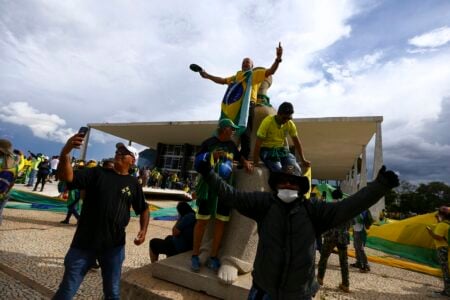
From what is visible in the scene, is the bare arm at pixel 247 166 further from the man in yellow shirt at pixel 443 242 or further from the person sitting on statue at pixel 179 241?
the man in yellow shirt at pixel 443 242

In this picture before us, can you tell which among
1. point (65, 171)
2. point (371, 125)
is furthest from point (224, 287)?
point (371, 125)

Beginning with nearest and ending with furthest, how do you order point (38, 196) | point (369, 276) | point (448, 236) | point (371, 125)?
point (448, 236) → point (369, 276) → point (38, 196) → point (371, 125)

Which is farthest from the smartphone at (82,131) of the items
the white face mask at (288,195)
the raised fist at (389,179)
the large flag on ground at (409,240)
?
the large flag on ground at (409,240)

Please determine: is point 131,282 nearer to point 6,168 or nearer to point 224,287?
point 224,287

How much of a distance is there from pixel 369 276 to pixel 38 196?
10.6m

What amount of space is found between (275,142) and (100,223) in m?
2.12

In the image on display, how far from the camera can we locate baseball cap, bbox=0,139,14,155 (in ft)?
13.2

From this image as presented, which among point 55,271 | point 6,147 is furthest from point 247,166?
point 6,147

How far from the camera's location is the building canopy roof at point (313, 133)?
1681cm

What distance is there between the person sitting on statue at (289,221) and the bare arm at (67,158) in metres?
0.92

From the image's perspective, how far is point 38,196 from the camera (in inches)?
367

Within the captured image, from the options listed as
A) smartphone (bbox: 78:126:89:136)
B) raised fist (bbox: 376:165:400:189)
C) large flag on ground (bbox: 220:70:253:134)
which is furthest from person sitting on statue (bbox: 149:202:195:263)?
raised fist (bbox: 376:165:400:189)

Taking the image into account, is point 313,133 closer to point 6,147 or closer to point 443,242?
point 443,242

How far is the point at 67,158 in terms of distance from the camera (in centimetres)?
197
